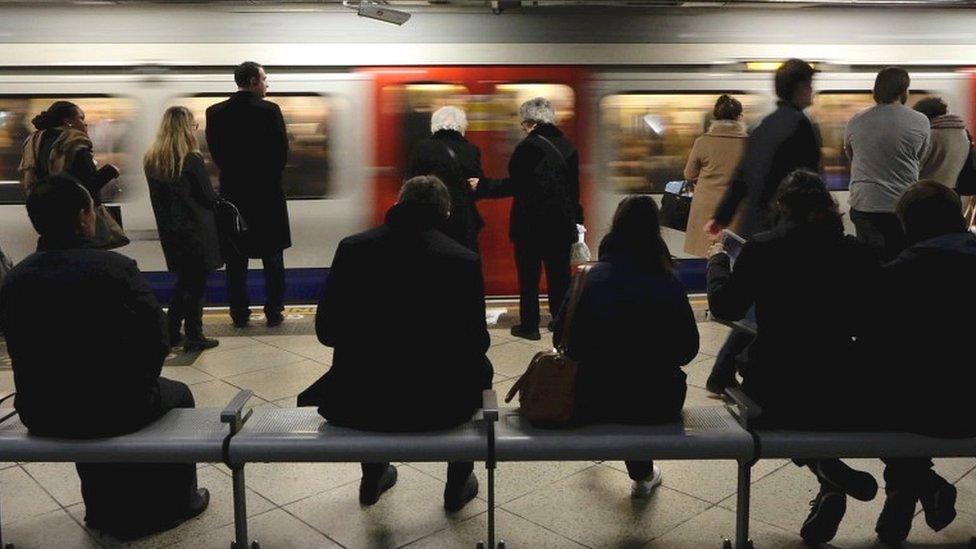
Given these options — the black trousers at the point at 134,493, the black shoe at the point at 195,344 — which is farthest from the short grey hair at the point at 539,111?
the black trousers at the point at 134,493

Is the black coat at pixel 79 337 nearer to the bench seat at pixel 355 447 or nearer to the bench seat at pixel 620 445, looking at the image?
the bench seat at pixel 355 447

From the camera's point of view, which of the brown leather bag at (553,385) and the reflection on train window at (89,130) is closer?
the brown leather bag at (553,385)

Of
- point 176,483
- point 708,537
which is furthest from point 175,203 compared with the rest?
point 708,537

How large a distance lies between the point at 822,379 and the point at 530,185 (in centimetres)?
354

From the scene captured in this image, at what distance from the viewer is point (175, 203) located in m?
6.29

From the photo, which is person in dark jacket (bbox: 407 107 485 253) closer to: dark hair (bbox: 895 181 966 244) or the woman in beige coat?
the woman in beige coat

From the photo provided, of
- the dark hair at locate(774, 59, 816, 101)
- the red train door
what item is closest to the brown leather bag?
the dark hair at locate(774, 59, 816, 101)

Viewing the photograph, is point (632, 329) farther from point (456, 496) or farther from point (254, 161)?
point (254, 161)

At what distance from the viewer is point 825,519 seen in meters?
3.43

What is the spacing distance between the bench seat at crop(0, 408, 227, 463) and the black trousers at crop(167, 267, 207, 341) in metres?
3.08

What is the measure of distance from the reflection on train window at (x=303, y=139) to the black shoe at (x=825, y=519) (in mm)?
4924

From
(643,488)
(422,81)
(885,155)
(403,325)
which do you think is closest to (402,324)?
(403,325)

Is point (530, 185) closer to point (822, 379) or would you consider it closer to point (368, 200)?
point (368, 200)

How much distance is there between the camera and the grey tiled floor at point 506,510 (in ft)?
11.7
